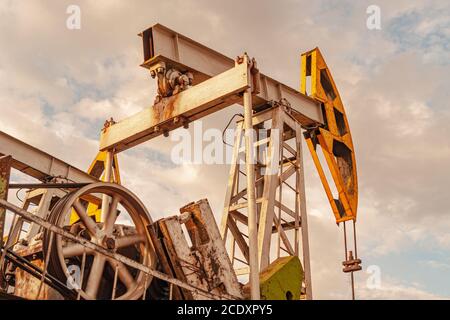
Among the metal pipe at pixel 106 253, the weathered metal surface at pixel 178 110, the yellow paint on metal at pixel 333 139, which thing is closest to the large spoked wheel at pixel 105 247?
the metal pipe at pixel 106 253

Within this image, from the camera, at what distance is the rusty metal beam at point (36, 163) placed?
11.0 m

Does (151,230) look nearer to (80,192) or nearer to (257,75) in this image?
(80,192)

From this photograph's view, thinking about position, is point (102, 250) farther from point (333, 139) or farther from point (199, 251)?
point (333, 139)

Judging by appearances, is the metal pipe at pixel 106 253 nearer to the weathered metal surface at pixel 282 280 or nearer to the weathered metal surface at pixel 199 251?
the weathered metal surface at pixel 199 251

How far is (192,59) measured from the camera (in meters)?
9.17

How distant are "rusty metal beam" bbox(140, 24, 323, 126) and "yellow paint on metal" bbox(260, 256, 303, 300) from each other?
289cm

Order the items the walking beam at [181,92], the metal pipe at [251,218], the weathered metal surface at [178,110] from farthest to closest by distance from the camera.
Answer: the walking beam at [181,92], the weathered metal surface at [178,110], the metal pipe at [251,218]

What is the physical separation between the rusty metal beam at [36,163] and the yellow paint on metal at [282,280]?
5873 millimetres

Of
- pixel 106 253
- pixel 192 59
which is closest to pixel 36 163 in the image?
pixel 192 59

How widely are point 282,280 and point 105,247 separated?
2.17 m

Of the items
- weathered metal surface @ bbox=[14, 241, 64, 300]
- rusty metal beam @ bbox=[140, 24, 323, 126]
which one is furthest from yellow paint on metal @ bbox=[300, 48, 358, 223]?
weathered metal surface @ bbox=[14, 241, 64, 300]

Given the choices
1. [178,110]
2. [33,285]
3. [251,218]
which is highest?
[178,110]

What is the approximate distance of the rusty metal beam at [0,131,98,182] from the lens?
36.2ft

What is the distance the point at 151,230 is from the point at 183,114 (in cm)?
230
